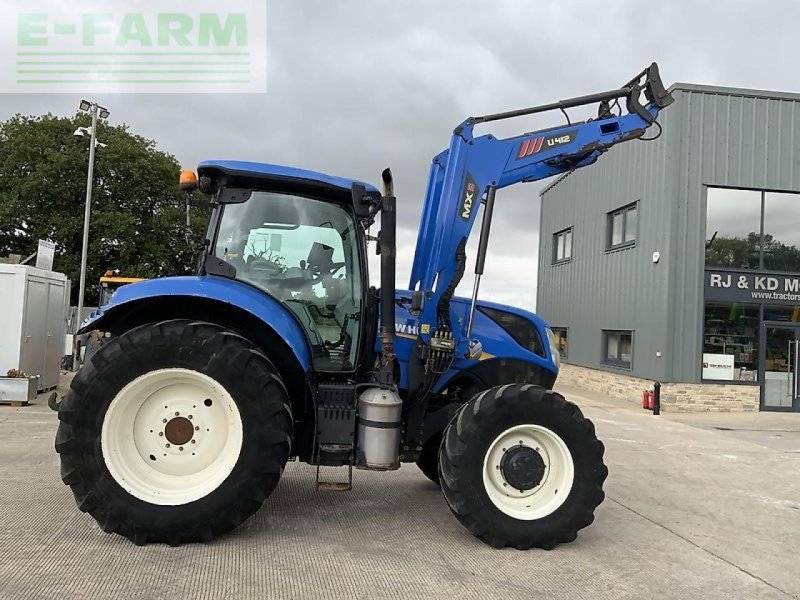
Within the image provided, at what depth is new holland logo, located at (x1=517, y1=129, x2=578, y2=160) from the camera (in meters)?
5.08

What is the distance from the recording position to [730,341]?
13.6 meters

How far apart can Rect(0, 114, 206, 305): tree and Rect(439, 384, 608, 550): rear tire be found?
78.1 feet

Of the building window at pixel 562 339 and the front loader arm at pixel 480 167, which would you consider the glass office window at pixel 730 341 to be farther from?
the front loader arm at pixel 480 167

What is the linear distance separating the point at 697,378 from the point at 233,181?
38.9ft

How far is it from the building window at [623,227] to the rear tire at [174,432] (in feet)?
42.0

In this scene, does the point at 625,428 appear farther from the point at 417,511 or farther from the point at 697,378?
the point at 417,511

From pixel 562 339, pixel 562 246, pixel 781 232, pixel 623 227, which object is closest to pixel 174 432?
pixel 623 227

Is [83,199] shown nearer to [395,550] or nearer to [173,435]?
[173,435]

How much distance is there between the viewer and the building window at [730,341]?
13.5 metres

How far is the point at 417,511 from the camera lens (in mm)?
5090

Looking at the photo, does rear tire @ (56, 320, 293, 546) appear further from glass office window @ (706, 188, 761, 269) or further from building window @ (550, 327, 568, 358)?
building window @ (550, 327, 568, 358)

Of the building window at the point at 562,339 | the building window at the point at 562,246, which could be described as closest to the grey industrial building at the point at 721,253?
the building window at the point at 562,339

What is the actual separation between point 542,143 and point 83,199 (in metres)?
27.8

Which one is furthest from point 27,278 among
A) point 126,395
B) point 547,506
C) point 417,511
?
point 547,506
